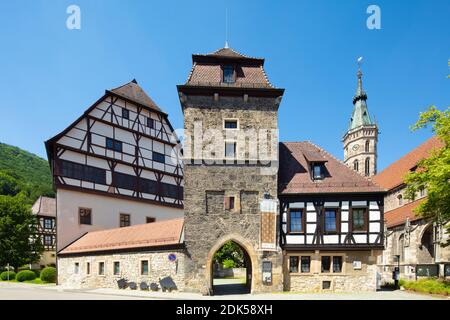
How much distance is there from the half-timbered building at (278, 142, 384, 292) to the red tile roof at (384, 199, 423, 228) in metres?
9.78

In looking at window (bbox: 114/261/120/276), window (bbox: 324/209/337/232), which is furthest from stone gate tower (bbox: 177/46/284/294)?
window (bbox: 114/261/120/276)

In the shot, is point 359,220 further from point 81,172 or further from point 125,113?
point 125,113

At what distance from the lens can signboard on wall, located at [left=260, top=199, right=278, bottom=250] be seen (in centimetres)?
2122

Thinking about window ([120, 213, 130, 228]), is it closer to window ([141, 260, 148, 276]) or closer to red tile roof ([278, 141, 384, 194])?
window ([141, 260, 148, 276])

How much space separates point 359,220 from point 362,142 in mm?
47213

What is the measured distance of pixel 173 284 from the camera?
20.9m

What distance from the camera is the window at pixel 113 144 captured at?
1326 inches

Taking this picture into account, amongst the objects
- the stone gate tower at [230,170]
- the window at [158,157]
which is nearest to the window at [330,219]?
the stone gate tower at [230,170]

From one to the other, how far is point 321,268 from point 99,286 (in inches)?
601

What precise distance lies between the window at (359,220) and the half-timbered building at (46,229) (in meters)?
40.3

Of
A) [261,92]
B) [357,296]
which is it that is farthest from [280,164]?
[357,296]

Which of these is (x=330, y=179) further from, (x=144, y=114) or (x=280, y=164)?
(x=144, y=114)
